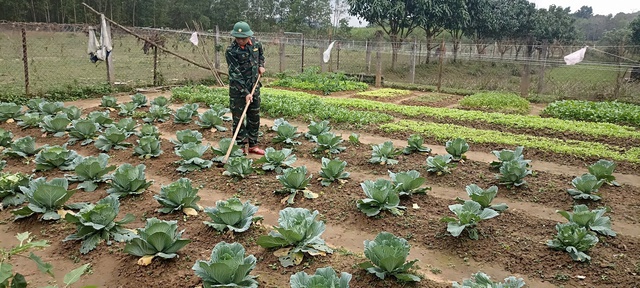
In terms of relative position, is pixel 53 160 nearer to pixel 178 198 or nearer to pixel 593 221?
pixel 178 198

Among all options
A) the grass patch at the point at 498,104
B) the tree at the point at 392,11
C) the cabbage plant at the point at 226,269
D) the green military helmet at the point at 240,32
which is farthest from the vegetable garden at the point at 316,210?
the tree at the point at 392,11

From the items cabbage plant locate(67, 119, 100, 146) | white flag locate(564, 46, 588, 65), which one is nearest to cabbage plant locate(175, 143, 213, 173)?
cabbage plant locate(67, 119, 100, 146)

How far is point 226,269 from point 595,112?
9.96 meters

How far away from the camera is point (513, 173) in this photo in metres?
5.32

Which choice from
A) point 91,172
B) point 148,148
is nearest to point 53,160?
point 91,172

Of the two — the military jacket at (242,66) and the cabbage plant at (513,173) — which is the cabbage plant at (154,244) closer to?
the military jacket at (242,66)

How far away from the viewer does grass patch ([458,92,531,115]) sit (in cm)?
1118

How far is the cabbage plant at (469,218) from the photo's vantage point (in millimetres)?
3932

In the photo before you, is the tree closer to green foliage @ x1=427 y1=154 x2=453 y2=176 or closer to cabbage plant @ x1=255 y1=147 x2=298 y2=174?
green foliage @ x1=427 y1=154 x2=453 y2=176

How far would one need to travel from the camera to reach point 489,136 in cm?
798

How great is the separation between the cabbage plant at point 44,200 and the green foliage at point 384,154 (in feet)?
12.5

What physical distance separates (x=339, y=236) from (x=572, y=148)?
4.90 meters

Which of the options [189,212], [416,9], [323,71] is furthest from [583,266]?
[416,9]

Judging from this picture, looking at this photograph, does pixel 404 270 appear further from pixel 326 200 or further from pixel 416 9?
pixel 416 9
